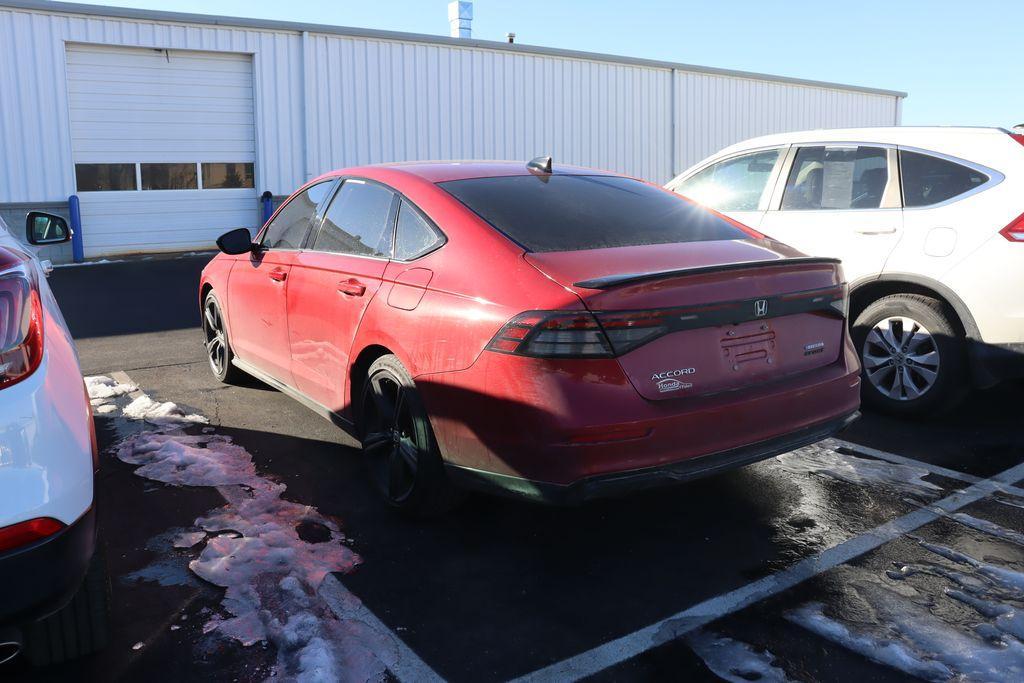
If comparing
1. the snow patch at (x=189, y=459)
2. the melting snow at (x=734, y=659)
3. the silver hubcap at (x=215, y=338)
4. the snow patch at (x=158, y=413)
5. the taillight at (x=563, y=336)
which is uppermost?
the taillight at (x=563, y=336)

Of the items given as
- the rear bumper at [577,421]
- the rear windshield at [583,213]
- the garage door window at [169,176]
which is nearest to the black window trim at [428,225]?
the rear windshield at [583,213]

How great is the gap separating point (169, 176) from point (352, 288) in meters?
13.7

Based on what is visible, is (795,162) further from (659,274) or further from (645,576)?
(645,576)

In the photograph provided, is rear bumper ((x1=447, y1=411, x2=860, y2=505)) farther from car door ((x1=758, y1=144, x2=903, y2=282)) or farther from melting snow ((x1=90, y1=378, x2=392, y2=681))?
car door ((x1=758, y1=144, x2=903, y2=282))

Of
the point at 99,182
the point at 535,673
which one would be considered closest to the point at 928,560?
the point at 535,673

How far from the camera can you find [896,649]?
9.05 ft

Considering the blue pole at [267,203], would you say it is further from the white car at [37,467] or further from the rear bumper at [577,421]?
the white car at [37,467]

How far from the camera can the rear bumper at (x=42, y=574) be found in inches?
83.4

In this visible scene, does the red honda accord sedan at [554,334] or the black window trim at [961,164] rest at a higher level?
the black window trim at [961,164]

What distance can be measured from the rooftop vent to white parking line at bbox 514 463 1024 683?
804 inches

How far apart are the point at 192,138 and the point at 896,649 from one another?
16089mm

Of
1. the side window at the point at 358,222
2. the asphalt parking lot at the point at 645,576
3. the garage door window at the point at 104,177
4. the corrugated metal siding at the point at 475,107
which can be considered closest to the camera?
the asphalt parking lot at the point at 645,576

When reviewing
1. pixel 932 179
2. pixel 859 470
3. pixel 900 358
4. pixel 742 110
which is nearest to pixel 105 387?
pixel 859 470

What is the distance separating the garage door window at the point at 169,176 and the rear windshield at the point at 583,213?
1373 centimetres
